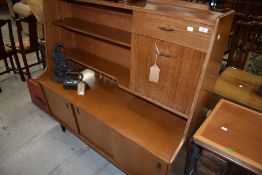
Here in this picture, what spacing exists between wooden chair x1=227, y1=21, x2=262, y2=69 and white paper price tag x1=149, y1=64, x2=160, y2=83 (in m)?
1.66

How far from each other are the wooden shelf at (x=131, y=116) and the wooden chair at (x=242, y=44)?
61.0 inches

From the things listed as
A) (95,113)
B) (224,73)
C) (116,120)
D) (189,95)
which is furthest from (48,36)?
(224,73)

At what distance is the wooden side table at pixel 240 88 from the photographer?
1475mm

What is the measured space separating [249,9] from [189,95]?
389 cm

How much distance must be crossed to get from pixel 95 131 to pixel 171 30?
3.34 ft

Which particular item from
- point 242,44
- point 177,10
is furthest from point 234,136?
point 242,44

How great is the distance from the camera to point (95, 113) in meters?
1.56

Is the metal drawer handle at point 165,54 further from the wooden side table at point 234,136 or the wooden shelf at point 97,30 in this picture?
the wooden side table at point 234,136

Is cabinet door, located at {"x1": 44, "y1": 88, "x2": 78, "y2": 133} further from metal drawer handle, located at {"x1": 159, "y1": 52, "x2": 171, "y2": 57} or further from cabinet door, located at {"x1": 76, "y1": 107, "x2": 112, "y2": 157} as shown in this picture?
metal drawer handle, located at {"x1": 159, "y1": 52, "x2": 171, "y2": 57}

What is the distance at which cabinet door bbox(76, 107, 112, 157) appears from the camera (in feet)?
5.23

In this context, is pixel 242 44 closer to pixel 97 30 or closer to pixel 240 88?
pixel 240 88

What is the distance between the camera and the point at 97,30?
5.61 feet

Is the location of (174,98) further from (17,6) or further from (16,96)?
(17,6)

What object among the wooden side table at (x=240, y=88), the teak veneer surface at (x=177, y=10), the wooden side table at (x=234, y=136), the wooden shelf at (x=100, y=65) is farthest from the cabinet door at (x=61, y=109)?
the wooden side table at (x=240, y=88)
